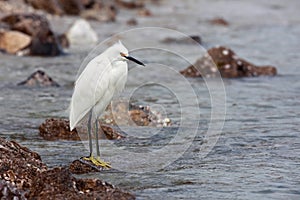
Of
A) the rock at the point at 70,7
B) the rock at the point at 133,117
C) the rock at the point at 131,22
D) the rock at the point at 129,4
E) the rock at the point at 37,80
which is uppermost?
the rock at the point at 129,4

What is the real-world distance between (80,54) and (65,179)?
7.37m

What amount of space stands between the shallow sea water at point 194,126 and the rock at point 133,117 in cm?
14

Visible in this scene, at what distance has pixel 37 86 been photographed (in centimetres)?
811

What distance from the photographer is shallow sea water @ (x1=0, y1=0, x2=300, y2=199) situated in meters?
4.36

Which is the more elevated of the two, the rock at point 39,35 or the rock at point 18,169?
the rock at point 39,35

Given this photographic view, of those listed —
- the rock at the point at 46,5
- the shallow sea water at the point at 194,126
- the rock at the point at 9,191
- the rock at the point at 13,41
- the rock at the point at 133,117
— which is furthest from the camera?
the rock at the point at 46,5

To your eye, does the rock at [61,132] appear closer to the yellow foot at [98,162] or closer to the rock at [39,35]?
the yellow foot at [98,162]

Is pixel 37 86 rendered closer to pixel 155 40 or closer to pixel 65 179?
pixel 65 179

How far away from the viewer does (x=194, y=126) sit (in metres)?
6.32

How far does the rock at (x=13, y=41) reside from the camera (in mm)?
10779

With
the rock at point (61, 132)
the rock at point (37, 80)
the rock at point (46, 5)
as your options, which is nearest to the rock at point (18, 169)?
the rock at point (61, 132)

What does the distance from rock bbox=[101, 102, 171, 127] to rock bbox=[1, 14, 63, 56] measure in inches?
180

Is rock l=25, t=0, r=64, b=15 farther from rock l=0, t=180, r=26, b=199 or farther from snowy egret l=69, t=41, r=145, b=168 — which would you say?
rock l=0, t=180, r=26, b=199

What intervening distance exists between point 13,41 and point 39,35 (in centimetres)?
43
